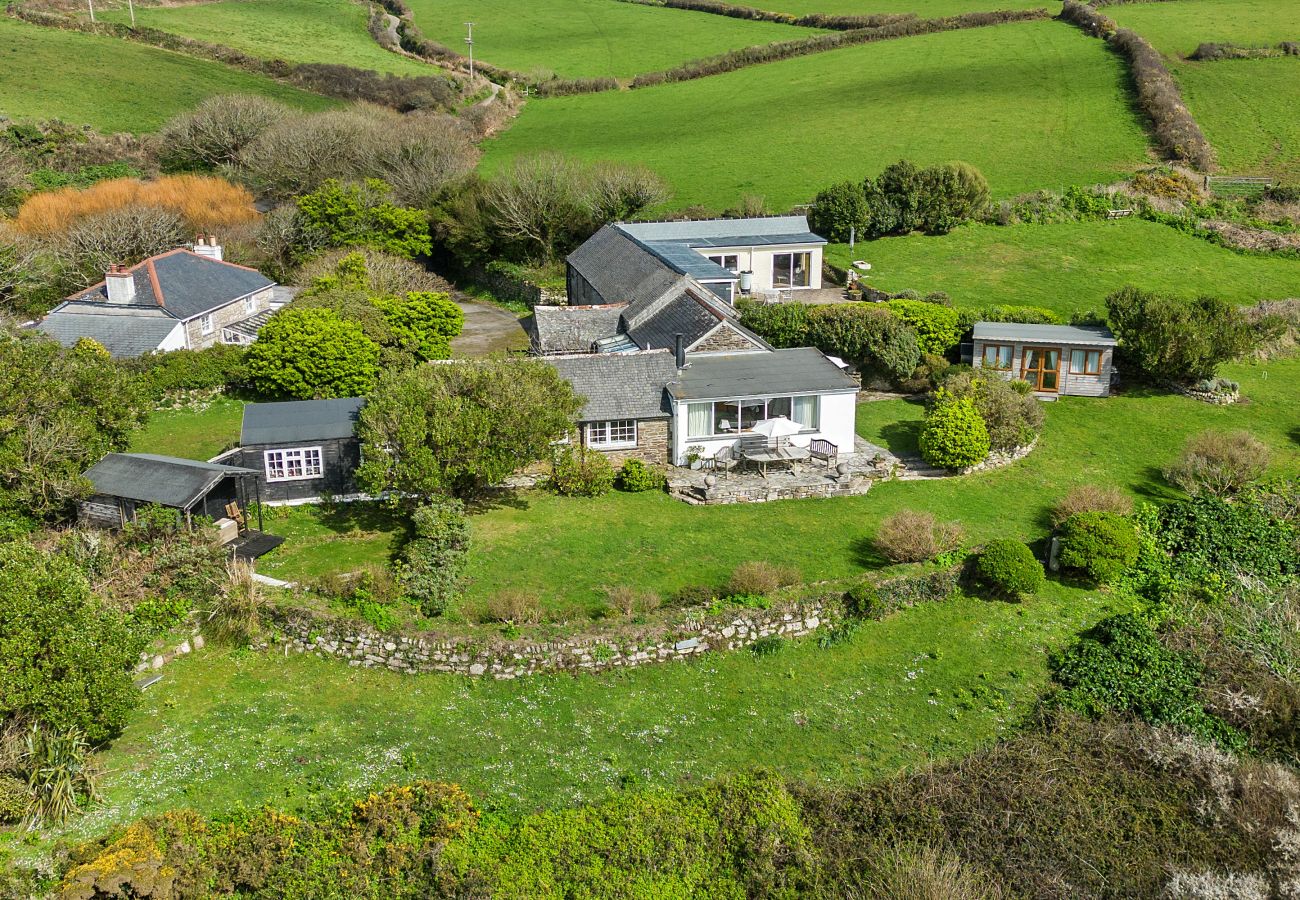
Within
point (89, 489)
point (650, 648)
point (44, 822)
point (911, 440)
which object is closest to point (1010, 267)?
point (911, 440)

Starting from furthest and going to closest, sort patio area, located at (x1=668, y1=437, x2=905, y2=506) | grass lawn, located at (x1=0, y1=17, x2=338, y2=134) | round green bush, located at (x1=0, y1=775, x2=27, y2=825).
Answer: grass lawn, located at (x1=0, y1=17, x2=338, y2=134), patio area, located at (x1=668, y1=437, x2=905, y2=506), round green bush, located at (x1=0, y1=775, x2=27, y2=825)

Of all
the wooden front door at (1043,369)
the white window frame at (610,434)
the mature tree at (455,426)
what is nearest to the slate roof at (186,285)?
the mature tree at (455,426)

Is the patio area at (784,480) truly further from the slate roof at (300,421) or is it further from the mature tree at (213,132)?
the mature tree at (213,132)

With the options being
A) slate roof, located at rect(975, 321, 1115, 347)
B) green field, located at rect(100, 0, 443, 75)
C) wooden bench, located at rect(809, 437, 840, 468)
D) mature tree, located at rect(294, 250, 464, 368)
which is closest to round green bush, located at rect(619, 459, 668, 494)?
wooden bench, located at rect(809, 437, 840, 468)

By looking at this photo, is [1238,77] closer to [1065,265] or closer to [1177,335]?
[1065,265]

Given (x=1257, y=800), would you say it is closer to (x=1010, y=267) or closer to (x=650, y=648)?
(x=650, y=648)

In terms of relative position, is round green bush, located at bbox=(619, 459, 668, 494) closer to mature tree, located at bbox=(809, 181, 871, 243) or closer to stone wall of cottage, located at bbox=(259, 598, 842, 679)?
stone wall of cottage, located at bbox=(259, 598, 842, 679)
